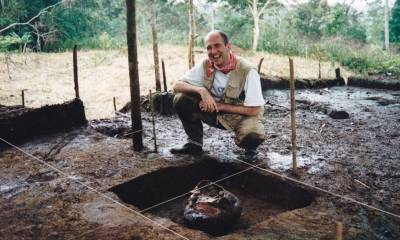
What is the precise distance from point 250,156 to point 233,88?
812 mm

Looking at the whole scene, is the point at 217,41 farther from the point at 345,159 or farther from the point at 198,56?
the point at 198,56

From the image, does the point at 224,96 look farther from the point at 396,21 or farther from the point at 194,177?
the point at 396,21

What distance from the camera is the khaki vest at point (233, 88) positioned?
4.09 meters

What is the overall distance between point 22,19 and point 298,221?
74.4 ft

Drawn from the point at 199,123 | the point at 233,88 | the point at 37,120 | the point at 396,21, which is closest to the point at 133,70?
the point at 199,123

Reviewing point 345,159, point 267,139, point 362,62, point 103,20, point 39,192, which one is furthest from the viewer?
point 103,20

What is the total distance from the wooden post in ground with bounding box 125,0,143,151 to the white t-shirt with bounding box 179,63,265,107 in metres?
0.57

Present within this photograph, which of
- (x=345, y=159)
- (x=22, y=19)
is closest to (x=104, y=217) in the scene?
(x=345, y=159)

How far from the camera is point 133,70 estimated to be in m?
4.20

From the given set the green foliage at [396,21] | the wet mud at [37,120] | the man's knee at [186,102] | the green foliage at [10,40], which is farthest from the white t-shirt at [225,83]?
the green foliage at [396,21]

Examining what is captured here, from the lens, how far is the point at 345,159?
4148 millimetres

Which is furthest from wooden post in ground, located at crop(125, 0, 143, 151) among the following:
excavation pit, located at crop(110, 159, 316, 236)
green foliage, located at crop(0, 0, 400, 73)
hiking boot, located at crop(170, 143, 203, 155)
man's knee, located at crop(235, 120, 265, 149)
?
green foliage, located at crop(0, 0, 400, 73)

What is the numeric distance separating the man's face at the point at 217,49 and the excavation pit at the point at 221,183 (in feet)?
3.77

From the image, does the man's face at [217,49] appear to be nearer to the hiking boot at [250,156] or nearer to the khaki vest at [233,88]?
the khaki vest at [233,88]
